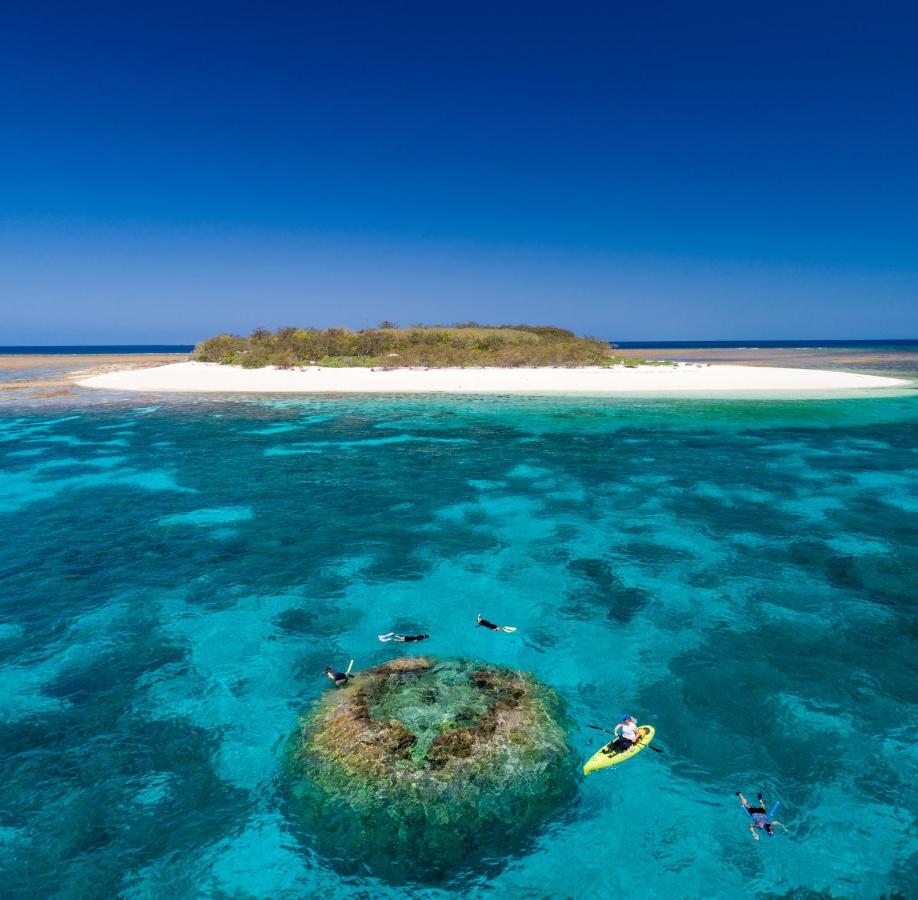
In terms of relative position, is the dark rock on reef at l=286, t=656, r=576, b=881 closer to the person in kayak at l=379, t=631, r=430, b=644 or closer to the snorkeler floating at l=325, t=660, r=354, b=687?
the snorkeler floating at l=325, t=660, r=354, b=687

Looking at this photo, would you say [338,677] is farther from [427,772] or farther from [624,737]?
[624,737]

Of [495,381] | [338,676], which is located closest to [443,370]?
[495,381]

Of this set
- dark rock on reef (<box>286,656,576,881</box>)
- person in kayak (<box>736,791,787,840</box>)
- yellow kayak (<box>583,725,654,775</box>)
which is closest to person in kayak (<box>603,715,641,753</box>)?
yellow kayak (<box>583,725,654,775</box>)

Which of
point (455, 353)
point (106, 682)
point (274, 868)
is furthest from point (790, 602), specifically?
point (455, 353)

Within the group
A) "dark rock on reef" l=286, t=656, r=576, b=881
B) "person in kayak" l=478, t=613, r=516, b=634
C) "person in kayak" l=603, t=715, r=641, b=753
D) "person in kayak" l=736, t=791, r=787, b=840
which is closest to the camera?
"dark rock on reef" l=286, t=656, r=576, b=881

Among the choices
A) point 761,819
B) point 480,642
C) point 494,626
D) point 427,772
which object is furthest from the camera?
point 494,626

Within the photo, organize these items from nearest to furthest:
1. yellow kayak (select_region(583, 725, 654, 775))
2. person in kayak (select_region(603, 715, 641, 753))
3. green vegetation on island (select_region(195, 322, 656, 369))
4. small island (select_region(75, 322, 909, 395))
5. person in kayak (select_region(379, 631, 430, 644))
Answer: yellow kayak (select_region(583, 725, 654, 775)) < person in kayak (select_region(603, 715, 641, 753)) < person in kayak (select_region(379, 631, 430, 644)) < small island (select_region(75, 322, 909, 395)) < green vegetation on island (select_region(195, 322, 656, 369))
